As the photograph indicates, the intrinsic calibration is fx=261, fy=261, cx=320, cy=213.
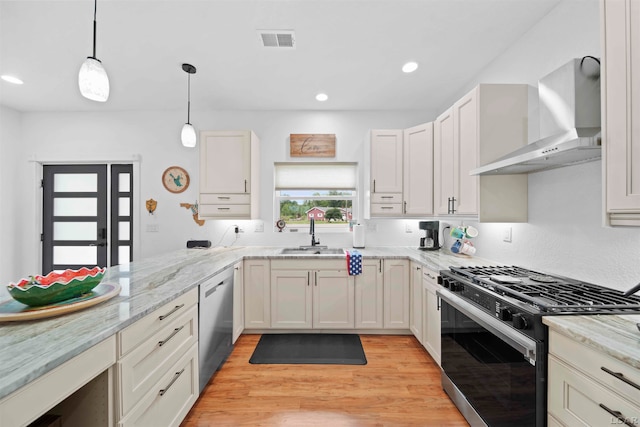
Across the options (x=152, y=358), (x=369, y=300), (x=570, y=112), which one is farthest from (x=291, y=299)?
(x=570, y=112)

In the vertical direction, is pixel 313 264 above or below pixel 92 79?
below

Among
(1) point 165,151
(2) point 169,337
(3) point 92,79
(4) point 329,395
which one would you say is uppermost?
(1) point 165,151

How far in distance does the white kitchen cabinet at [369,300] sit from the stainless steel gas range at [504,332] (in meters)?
0.92

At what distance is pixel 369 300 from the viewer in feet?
9.36

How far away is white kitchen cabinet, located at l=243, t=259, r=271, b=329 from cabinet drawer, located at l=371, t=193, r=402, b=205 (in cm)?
146

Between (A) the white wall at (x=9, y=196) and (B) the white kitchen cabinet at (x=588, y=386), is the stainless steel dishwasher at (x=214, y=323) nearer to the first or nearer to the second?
(B) the white kitchen cabinet at (x=588, y=386)

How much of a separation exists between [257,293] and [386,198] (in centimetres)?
185

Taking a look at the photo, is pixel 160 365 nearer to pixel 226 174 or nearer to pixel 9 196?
pixel 226 174

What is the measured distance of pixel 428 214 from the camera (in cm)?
295

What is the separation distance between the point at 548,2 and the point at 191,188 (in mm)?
3977

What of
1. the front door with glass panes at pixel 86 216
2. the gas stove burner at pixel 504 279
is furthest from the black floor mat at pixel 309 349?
the front door with glass panes at pixel 86 216

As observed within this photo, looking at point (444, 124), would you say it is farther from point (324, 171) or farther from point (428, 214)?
point (324, 171)

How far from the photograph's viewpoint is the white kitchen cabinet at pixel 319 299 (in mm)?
2846

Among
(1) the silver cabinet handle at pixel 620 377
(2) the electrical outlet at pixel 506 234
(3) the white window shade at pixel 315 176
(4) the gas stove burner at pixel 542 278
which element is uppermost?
(3) the white window shade at pixel 315 176
